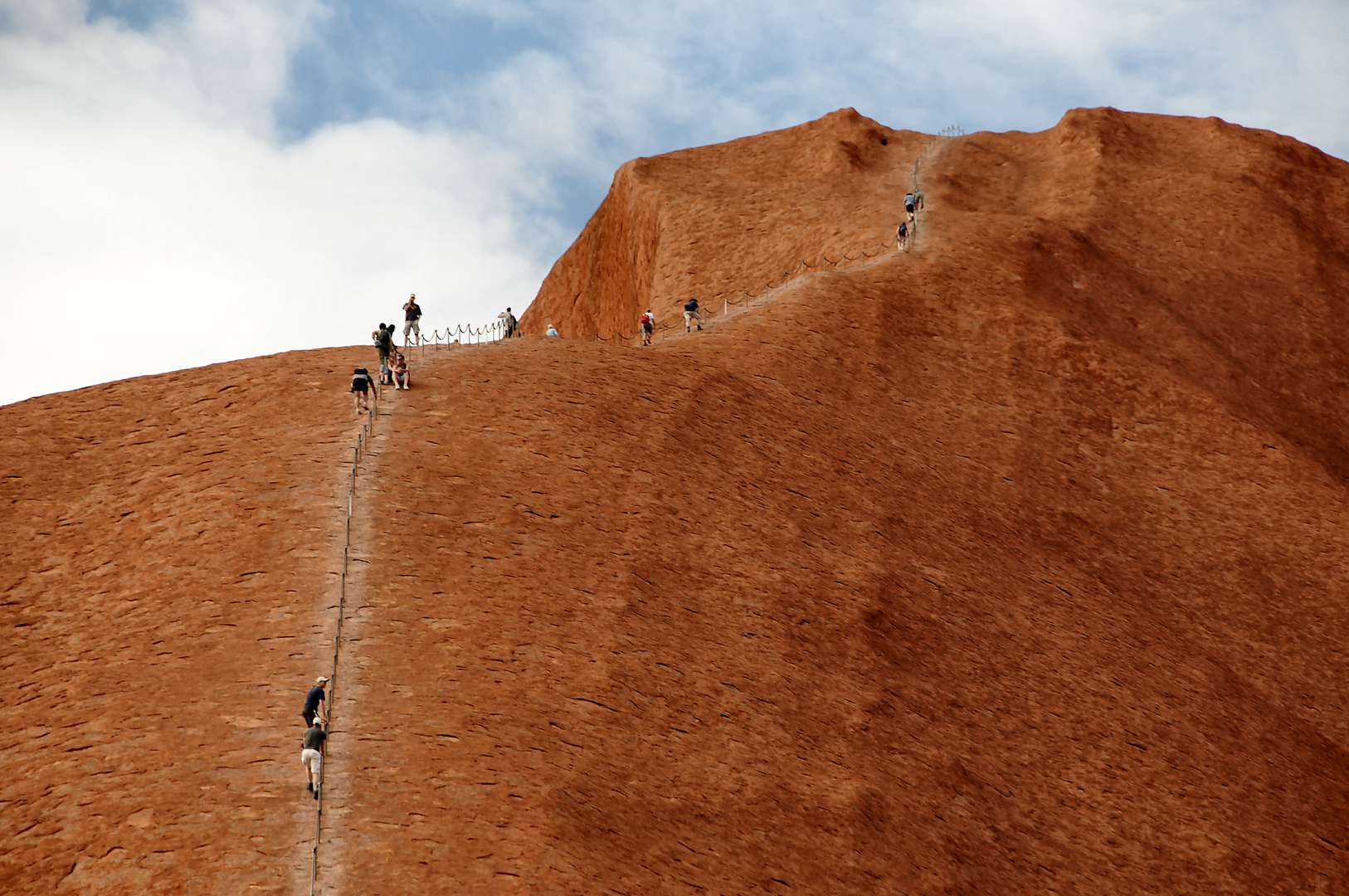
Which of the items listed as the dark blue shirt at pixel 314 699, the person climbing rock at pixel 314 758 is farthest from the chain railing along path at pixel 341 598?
the dark blue shirt at pixel 314 699

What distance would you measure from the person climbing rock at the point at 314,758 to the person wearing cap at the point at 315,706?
0.98 ft

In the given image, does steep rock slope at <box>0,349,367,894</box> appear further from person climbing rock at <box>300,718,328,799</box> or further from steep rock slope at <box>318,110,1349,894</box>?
steep rock slope at <box>318,110,1349,894</box>

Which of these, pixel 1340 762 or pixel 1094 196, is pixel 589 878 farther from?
pixel 1094 196

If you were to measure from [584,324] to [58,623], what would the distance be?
156 ft

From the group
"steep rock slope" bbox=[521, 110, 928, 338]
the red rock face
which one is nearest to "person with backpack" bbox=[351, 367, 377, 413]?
the red rock face

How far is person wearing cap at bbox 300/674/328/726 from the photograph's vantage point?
61.6ft

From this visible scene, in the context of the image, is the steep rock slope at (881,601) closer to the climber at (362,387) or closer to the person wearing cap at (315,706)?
the person wearing cap at (315,706)

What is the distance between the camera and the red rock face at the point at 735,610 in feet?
63.1

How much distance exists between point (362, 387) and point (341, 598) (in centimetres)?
902

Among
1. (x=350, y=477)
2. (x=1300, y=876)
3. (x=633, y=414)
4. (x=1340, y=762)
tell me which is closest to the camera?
(x=1300, y=876)

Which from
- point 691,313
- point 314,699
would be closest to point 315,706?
point 314,699

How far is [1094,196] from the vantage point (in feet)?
184

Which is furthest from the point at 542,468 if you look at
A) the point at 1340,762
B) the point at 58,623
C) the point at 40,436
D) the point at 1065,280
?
the point at 1065,280

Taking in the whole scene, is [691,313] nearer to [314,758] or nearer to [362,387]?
[362,387]
